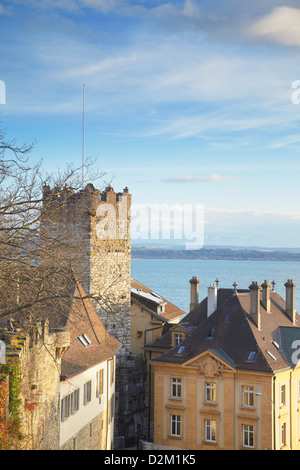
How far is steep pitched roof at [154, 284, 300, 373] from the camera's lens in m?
36.2

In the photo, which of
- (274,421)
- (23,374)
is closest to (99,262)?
(274,421)

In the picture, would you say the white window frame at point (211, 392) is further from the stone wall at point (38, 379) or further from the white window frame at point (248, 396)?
the stone wall at point (38, 379)

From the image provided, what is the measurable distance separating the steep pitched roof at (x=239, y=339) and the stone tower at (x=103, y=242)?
4.87m

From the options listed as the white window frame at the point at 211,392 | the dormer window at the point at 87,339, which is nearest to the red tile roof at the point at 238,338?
the white window frame at the point at 211,392

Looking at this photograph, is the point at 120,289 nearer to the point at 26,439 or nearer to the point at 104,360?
the point at 104,360

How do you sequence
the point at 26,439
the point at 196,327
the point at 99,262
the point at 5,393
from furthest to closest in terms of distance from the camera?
the point at 196,327 < the point at 99,262 < the point at 26,439 < the point at 5,393

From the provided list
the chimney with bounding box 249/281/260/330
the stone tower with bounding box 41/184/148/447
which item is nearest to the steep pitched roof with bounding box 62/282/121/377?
the stone tower with bounding box 41/184/148/447

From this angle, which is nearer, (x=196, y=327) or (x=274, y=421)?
(x=274, y=421)

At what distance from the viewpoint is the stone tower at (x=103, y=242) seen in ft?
109

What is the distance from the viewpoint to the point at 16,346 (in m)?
18.1

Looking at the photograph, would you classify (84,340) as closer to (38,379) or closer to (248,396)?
(38,379)

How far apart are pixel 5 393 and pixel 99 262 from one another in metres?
17.7

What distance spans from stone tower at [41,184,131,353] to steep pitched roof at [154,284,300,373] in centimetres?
487

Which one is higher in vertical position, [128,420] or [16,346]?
[16,346]
